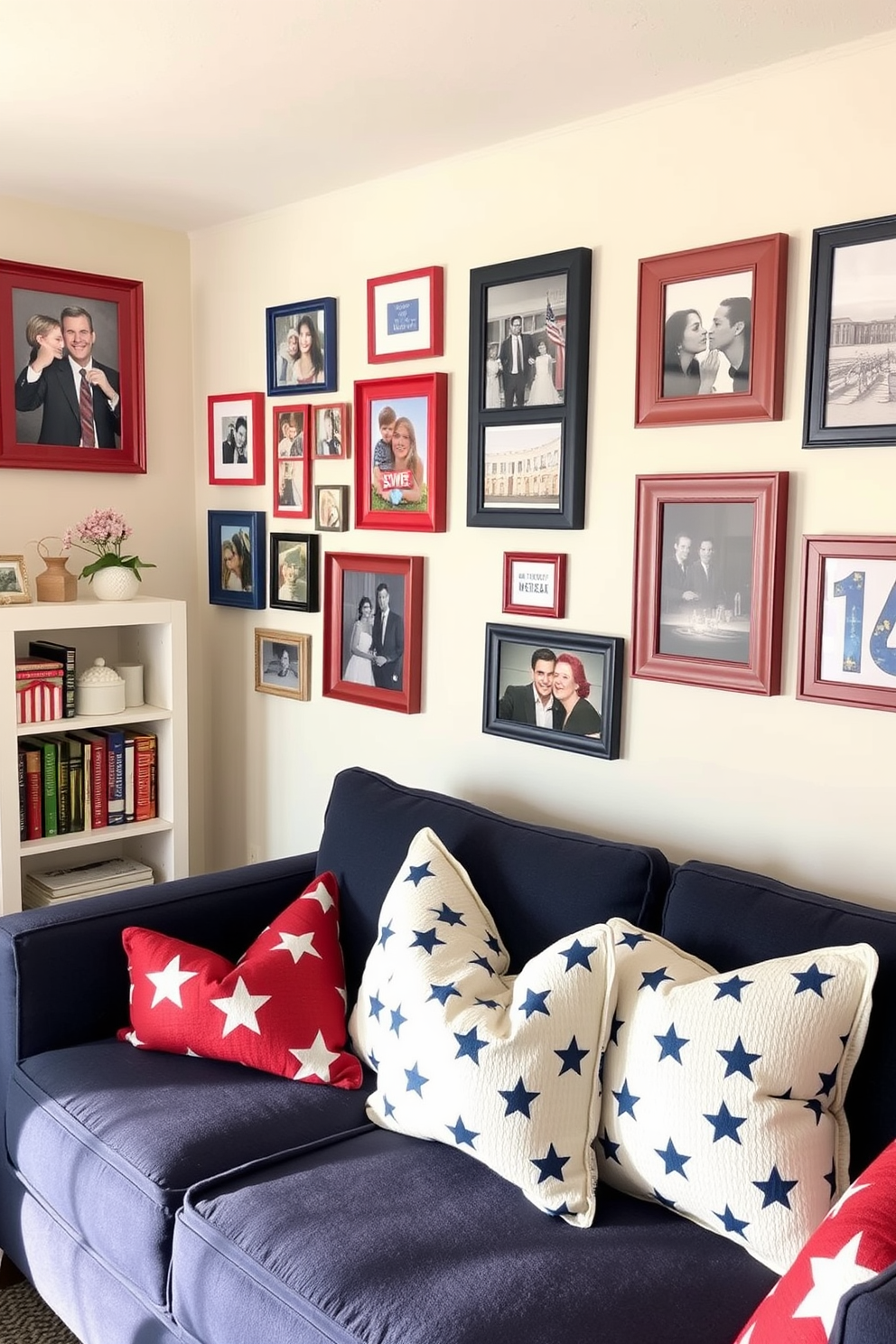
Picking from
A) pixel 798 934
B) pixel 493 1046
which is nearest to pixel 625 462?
pixel 798 934

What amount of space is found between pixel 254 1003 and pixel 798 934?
3.32 feet

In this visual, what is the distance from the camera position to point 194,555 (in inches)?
148

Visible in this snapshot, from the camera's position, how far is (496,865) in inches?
92.0

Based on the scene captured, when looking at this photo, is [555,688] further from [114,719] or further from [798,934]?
[114,719]

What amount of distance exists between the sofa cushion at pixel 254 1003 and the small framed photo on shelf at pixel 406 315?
4.64 feet

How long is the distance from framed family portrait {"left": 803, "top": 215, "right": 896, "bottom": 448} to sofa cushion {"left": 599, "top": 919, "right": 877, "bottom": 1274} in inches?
36.6

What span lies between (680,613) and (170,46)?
1.44m

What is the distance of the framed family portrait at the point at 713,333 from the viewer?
87.7 inches

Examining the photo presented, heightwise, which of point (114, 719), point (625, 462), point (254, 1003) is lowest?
point (254, 1003)

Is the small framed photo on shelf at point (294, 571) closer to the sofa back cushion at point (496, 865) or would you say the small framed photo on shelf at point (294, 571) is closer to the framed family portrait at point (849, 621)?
the sofa back cushion at point (496, 865)

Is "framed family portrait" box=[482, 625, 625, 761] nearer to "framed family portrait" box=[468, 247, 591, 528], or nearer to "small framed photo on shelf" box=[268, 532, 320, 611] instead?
"framed family portrait" box=[468, 247, 591, 528]

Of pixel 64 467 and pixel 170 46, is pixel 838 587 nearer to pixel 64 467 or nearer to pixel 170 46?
pixel 170 46

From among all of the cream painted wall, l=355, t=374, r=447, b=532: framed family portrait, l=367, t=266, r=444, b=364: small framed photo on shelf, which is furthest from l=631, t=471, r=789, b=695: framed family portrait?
l=367, t=266, r=444, b=364: small framed photo on shelf

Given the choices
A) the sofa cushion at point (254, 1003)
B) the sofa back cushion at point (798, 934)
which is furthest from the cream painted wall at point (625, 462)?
the sofa cushion at point (254, 1003)
